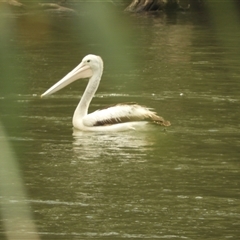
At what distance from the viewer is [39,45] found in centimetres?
1916

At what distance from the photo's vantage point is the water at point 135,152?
719 cm

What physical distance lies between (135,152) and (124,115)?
105 centimetres

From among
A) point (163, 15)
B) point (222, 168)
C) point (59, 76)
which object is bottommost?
point (163, 15)

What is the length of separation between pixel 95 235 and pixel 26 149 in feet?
9.67

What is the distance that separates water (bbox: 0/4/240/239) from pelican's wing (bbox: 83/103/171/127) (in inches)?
5.7

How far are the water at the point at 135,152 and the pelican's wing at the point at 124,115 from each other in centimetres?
15

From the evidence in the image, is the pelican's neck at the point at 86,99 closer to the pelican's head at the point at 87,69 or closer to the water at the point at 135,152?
the pelican's head at the point at 87,69

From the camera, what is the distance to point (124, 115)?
34.5 ft

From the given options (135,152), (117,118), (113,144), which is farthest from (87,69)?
(135,152)

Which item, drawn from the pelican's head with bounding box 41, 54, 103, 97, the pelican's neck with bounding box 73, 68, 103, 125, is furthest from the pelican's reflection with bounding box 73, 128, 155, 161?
the pelican's head with bounding box 41, 54, 103, 97

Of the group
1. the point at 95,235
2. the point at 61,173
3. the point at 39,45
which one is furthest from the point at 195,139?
the point at 39,45

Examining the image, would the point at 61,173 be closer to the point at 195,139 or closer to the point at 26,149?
the point at 26,149

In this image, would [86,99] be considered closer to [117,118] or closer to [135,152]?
[117,118]

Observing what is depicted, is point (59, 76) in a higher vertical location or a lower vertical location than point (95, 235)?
lower
